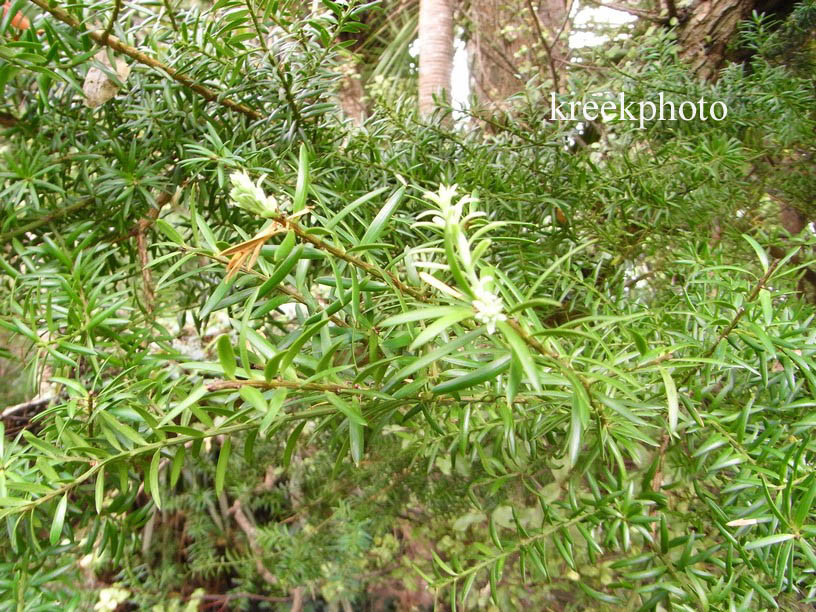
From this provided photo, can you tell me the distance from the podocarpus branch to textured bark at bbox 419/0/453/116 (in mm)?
628

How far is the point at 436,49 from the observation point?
113cm

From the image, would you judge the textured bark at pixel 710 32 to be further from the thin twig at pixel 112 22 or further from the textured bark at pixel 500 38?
the thin twig at pixel 112 22

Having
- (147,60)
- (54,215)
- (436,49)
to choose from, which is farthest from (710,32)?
(54,215)

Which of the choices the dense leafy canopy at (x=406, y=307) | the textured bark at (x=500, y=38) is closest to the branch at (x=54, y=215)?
the dense leafy canopy at (x=406, y=307)

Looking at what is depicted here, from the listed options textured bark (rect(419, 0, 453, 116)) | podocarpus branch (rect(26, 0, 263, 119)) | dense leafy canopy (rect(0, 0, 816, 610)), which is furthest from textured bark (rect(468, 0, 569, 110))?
podocarpus branch (rect(26, 0, 263, 119))

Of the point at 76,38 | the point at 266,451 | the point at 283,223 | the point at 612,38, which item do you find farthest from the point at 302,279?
the point at 612,38

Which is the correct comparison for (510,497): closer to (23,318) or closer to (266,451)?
(266,451)

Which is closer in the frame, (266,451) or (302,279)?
(302,279)

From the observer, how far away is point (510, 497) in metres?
0.80

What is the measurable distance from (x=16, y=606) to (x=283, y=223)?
0.42 meters

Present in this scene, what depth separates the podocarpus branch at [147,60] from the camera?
448 millimetres

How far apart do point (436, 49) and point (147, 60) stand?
0.78 metres

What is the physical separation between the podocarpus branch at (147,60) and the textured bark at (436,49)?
2.06 ft

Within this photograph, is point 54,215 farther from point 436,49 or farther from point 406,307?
point 436,49
